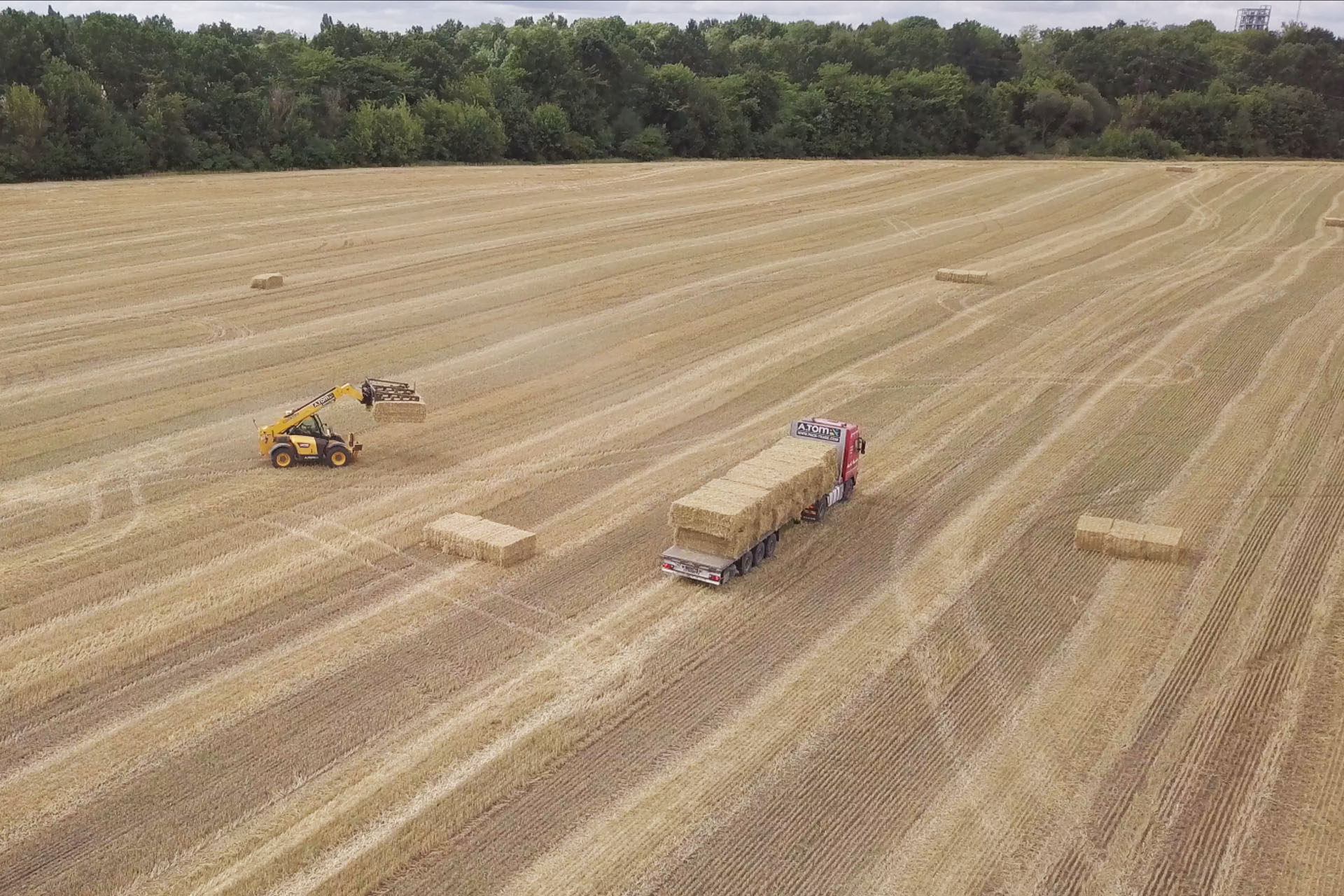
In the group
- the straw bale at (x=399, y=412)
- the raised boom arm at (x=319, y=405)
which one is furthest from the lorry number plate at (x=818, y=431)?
the raised boom arm at (x=319, y=405)

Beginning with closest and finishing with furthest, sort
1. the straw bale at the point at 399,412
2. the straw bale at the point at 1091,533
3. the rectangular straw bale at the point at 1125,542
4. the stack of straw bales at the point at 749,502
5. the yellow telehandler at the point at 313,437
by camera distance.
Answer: the stack of straw bales at the point at 749,502, the rectangular straw bale at the point at 1125,542, the straw bale at the point at 1091,533, the yellow telehandler at the point at 313,437, the straw bale at the point at 399,412

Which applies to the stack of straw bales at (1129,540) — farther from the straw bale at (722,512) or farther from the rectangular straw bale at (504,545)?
the rectangular straw bale at (504,545)

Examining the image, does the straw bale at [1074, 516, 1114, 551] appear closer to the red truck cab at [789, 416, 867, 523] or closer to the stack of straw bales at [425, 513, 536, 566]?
the red truck cab at [789, 416, 867, 523]

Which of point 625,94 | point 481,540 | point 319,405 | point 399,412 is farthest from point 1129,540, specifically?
point 625,94

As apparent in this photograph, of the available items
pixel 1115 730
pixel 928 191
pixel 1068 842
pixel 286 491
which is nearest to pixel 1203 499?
pixel 1115 730

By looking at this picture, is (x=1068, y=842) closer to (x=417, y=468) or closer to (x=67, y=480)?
(x=417, y=468)

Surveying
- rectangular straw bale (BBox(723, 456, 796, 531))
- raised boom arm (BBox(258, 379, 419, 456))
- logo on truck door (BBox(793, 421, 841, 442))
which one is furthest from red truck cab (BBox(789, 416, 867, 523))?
raised boom arm (BBox(258, 379, 419, 456))

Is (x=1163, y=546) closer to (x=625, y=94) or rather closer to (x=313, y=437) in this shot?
(x=313, y=437)
